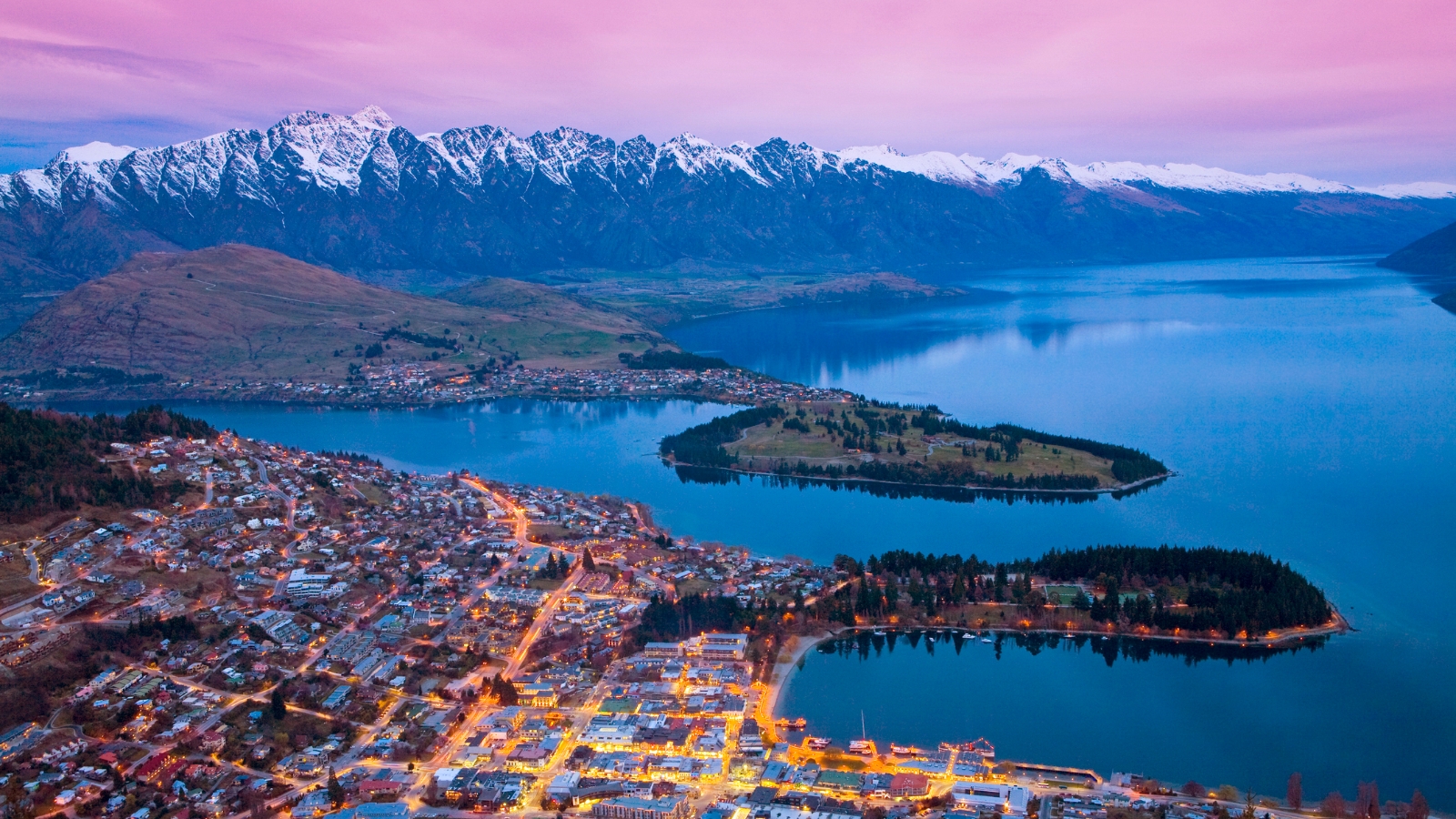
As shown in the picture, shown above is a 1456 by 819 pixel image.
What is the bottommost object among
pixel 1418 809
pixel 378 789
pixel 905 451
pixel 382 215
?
pixel 378 789

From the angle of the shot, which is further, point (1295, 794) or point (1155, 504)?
point (1155, 504)

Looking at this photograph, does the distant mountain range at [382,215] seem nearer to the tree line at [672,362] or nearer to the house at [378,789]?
the tree line at [672,362]

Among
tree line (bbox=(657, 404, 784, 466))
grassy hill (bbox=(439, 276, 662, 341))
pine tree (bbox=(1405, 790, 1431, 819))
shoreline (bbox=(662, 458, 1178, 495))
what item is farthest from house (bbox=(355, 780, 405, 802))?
grassy hill (bbox=(439, 276, 662, 341))

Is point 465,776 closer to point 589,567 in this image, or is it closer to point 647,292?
point 589,567

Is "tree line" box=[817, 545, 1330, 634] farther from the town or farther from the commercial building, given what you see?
the commercial building

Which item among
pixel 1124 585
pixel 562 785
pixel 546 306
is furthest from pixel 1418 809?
pixel 546 306

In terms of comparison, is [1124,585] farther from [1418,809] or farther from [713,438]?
[713,438]

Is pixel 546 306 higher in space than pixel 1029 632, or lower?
higher
